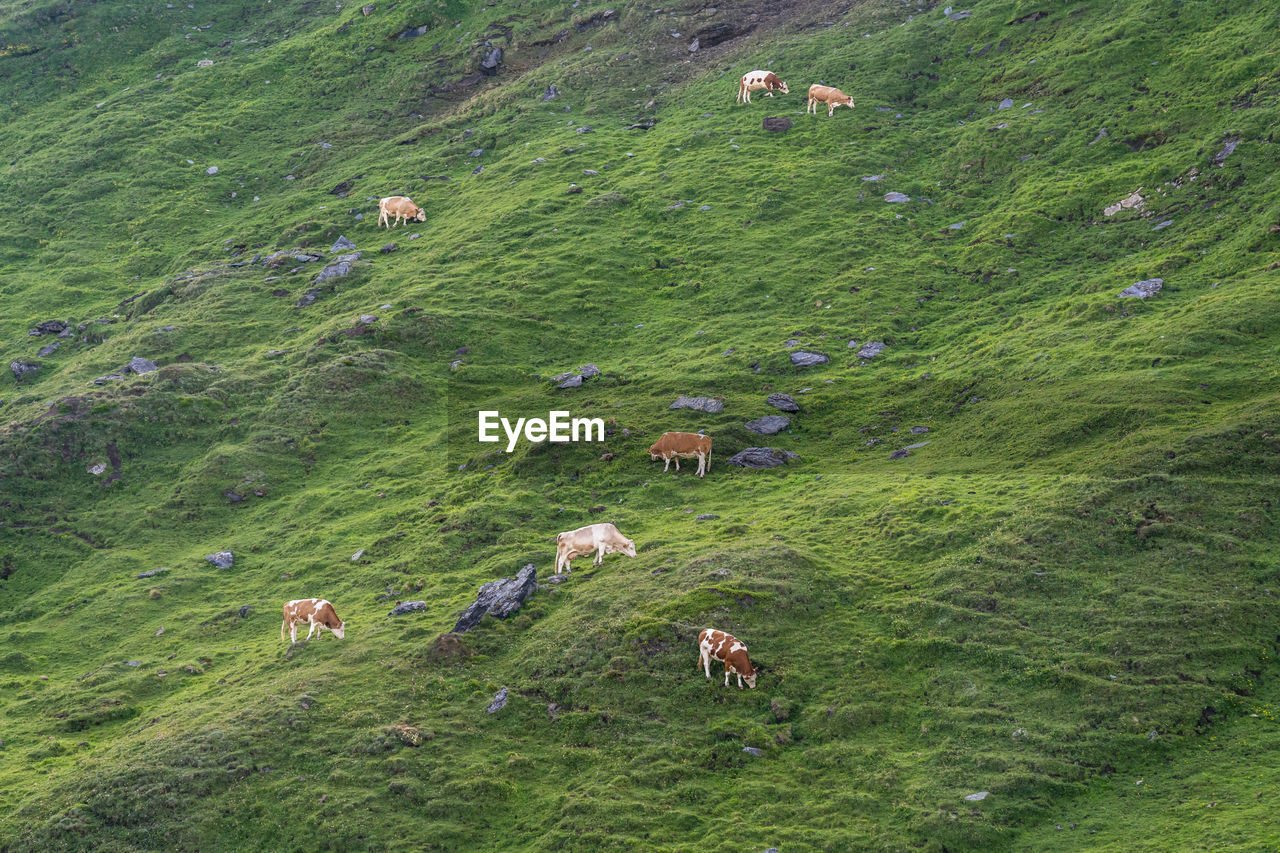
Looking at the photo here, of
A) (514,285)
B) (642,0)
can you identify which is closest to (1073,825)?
(514,285)

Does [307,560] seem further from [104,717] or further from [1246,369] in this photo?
[1246,369]

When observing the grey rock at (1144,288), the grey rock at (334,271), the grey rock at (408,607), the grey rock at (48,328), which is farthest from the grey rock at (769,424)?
the grey rock at (48,328)

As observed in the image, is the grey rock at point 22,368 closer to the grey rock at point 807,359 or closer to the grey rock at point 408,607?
the grey rock at point 408,607

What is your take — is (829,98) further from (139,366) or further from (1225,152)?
(139,366)

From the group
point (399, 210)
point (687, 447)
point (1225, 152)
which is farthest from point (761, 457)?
point (399, 210)

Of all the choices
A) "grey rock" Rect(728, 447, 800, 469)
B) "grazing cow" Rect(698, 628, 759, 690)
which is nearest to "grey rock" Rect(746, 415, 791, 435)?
"grey rock" Rect(728, 447, 800, 469)

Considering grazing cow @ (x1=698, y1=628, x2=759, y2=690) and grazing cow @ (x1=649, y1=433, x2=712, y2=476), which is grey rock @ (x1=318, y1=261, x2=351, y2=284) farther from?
grazing cow @ (x1=698, y1=628, x2=759, y2=690)
